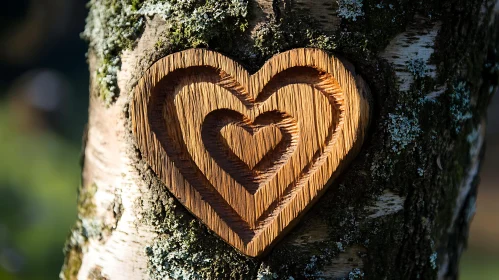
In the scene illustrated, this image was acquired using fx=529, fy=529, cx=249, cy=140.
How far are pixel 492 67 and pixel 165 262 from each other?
1.08 meters

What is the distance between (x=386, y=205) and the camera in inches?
51.6

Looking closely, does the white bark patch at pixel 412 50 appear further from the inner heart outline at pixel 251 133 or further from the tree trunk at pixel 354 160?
the inner heart outline at pixel 251 133

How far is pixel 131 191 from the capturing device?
1.33 m

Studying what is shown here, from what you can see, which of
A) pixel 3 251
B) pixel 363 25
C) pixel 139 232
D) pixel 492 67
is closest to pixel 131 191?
pixel 139 232

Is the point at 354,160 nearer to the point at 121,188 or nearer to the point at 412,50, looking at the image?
the point at 412,50

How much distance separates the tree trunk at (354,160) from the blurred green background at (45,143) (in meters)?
2.55

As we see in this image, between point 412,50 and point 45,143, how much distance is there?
16.5 feet

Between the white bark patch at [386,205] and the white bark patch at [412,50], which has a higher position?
the white bark patch at [412,50]

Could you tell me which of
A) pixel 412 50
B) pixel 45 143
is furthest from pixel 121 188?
pixel 45 143

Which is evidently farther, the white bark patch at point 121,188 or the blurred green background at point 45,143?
the blurred green background at point 45,143

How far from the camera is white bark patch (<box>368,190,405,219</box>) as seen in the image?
4.27 feet

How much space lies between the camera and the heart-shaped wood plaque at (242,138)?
3.99ft

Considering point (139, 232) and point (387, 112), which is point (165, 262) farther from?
point (387, 112)

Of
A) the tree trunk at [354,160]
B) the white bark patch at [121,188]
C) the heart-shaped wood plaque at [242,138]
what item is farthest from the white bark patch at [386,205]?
the white bark patch at [121,188]
